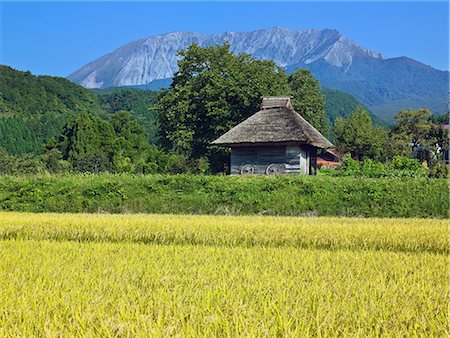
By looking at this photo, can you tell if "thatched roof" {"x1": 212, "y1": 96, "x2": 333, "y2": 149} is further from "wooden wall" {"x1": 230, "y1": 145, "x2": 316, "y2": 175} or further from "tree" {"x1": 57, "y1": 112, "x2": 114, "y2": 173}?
"tree" {"x1": 57, "y1": 112, "x2": 114, "y2": 173}

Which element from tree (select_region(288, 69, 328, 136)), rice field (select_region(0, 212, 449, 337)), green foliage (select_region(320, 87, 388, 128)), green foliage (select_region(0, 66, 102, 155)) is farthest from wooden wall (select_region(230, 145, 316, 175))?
green foliage (select_region(320, 87, 388, 128))

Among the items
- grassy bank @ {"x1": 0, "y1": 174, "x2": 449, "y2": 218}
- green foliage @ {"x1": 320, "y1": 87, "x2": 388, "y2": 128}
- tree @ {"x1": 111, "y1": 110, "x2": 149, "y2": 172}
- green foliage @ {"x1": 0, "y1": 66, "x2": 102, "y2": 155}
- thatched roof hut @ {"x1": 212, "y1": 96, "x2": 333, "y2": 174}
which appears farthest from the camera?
green foliage @ {"x1": 320, "y1": 87, "x2": 388, "y2": 128}

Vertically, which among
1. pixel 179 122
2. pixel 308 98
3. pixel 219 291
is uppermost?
pixel 308 98

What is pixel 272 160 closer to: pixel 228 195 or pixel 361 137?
pixel 228 195

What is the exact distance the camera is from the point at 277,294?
447cm

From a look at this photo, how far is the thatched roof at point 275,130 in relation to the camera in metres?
27.4

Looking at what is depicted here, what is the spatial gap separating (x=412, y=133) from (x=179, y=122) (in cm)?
3931

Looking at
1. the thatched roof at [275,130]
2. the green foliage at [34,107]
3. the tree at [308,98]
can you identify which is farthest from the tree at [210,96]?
the green foliage at [34,107]

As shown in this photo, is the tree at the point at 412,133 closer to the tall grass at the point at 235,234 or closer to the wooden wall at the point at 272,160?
the wooden wall at the point at 272,160

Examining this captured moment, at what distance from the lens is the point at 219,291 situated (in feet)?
15.2

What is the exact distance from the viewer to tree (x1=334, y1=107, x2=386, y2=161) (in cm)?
6350

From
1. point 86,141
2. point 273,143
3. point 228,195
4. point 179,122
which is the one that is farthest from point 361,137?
point 228,195

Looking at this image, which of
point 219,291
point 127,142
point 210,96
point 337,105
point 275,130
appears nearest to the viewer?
point 219,291

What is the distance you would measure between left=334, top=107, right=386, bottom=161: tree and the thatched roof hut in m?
35.4
